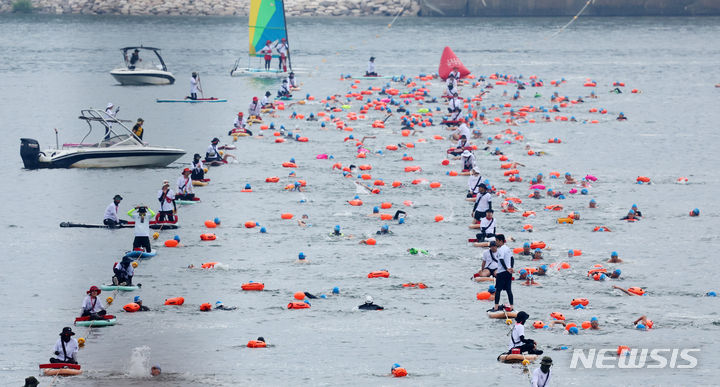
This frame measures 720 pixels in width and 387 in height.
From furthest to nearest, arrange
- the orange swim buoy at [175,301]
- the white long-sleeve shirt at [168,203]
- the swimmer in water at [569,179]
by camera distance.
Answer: the swimmer in water at [569,179], the white long-sleeve shirt at [168,203], the orange swim buoy at [175,301]

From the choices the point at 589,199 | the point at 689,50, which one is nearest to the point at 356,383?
the point at 589,199

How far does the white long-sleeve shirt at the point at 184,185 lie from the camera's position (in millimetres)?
55794

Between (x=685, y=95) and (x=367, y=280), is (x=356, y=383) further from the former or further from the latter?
(x=685, y=95)

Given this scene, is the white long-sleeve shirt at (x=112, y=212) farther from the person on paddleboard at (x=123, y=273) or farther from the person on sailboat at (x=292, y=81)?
the person on sailboat at (x=292, y=81)

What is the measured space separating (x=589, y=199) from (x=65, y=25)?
439ft

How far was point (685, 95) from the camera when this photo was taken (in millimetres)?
102750

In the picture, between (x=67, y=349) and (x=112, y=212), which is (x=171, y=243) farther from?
(x=67, y=349)

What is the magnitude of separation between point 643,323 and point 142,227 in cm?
1975

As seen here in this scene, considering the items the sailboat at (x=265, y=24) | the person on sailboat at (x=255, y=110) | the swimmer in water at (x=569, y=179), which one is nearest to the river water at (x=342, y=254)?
the swimmer in water at (x=569, y=179)

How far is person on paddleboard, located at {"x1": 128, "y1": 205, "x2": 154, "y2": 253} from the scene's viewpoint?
146ft

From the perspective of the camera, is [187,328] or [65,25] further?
[65,25]

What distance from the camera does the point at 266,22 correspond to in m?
110

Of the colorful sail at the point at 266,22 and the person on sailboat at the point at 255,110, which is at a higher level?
the colorful sail at the point at 266,22

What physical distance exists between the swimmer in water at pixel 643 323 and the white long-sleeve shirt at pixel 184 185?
2555 centimetres
